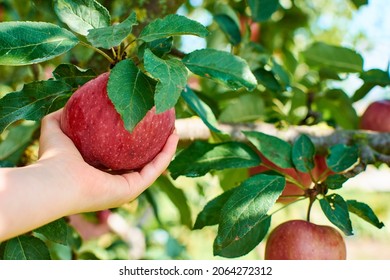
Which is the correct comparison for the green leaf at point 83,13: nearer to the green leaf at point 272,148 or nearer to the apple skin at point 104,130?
the apple skin at point 104,130

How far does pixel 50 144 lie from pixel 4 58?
0.14 metres

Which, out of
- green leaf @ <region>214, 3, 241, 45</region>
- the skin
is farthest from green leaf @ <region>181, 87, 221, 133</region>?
green leaf @ <region>214, 3, 241, 45</region>

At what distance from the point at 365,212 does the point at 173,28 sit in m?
0.49

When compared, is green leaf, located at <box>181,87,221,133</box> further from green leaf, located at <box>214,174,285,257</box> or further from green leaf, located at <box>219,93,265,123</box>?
green leaf, located at <box>219,93,265,123</box>

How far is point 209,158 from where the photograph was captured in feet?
3.49

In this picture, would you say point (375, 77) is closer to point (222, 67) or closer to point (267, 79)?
point (267, 79)

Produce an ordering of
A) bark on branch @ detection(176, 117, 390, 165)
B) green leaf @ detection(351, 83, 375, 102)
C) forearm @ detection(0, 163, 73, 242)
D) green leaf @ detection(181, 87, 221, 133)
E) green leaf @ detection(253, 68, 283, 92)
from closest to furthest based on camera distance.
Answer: forearm @ detection(0, 163, 73, 242), green leaf @ detection(181, 87, 221, 133), bark on branch @ detection(176, 117, 390, 165), green leaf @ detection(253, 68, 283, 92), green leaf @ detection(351, 83, 375, 102)

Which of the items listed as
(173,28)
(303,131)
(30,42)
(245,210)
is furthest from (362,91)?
(30,42)

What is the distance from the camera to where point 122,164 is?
2.84 feet

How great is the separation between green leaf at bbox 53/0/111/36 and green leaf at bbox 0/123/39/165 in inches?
21.1

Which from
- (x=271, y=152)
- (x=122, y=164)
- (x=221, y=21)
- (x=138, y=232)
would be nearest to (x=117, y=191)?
(x=122, y=164)

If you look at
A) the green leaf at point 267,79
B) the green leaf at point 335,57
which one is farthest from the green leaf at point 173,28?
the green leaf at point 335,57

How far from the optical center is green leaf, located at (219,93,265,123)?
55.5 inches

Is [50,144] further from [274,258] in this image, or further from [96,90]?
[274,258]
